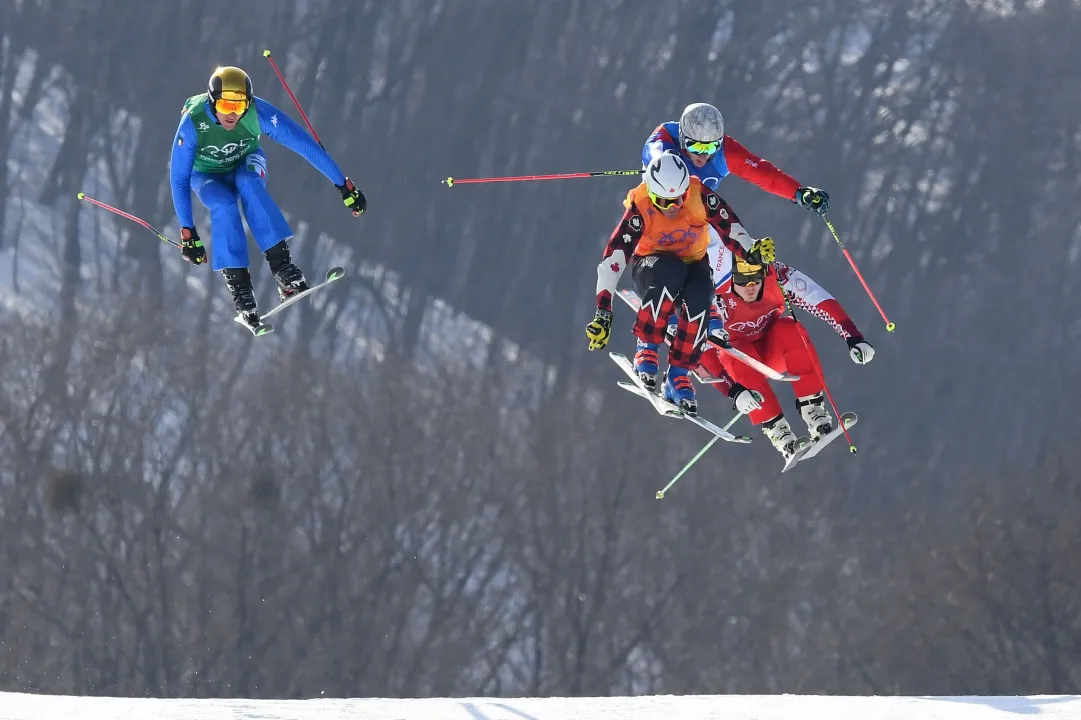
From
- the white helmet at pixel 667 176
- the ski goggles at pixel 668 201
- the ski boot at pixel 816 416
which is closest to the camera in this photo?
the white helmet at pixel 667 176

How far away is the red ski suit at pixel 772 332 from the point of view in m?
16.0

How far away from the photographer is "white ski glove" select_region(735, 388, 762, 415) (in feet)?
52.4

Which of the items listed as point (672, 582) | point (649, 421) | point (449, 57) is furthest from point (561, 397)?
point (449, 57)

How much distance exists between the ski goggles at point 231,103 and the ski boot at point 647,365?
11.3 feet

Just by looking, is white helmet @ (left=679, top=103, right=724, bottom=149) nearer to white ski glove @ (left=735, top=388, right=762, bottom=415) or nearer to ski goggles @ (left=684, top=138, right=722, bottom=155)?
ski goggles @ (left=684, top=138, right=722, bottom=155)

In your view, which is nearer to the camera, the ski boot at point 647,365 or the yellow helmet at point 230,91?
the yellow helmet at point 230,91

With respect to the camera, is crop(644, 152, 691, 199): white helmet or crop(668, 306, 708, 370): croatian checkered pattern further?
crop(668, 306, 708, 370): croatian checkered pattern

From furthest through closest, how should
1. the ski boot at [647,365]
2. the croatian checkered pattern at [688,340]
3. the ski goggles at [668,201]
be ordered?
the ski boot at [647,365], the croatian checkered pattern at [688,340], the ski goggles at [668,201]

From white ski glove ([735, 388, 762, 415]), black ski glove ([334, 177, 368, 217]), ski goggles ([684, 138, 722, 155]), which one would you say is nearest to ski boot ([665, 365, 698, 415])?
white ski glove ([735, 388, 762, 415])

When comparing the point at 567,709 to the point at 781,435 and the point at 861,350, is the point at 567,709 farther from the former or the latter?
the point at 861,350

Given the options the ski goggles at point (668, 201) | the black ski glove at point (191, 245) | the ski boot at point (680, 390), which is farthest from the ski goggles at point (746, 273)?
the black ski glove at point (191, 245)

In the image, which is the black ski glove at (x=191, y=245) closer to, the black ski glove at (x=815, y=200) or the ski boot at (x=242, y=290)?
the ski boot at (x=242, y=290)

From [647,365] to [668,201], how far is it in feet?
4.28

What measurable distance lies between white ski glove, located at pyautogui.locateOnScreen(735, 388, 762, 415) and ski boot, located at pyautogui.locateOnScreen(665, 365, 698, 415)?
55cm
